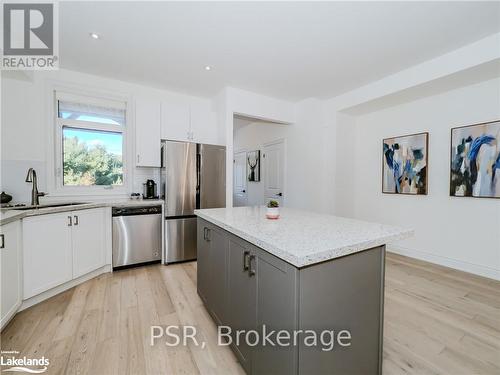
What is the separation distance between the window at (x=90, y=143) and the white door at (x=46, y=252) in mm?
1031

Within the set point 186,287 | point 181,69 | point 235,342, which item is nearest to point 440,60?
point 181,69

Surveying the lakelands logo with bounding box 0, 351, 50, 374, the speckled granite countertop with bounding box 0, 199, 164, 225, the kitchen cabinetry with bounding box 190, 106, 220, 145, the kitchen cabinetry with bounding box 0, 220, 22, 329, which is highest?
the kitchen cabinetry with bounding box 190, 106, 220, 145

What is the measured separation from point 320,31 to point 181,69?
182cm

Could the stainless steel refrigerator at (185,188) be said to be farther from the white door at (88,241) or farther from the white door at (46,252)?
the white door at (46,252)

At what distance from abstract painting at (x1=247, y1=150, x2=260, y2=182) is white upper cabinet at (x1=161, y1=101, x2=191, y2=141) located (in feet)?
7.16

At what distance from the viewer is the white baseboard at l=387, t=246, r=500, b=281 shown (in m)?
2.69

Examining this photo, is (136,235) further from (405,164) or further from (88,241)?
(405,164)

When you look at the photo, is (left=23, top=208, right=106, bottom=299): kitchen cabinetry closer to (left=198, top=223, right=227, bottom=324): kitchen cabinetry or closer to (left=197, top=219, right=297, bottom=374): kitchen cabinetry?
(left=198, top=223, right=227, bottom=324): kitchen cabinetry

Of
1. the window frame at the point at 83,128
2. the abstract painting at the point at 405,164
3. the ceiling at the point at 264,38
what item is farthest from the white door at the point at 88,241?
the abstract painting at the point at 405,164

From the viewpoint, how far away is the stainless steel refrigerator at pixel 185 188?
3174mm

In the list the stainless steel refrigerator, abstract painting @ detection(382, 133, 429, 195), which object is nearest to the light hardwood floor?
the stainless steel refrigerator

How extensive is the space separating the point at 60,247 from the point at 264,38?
10.2 ft

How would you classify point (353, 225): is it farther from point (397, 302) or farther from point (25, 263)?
point (25, 263)

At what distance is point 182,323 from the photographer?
1.86 meters
